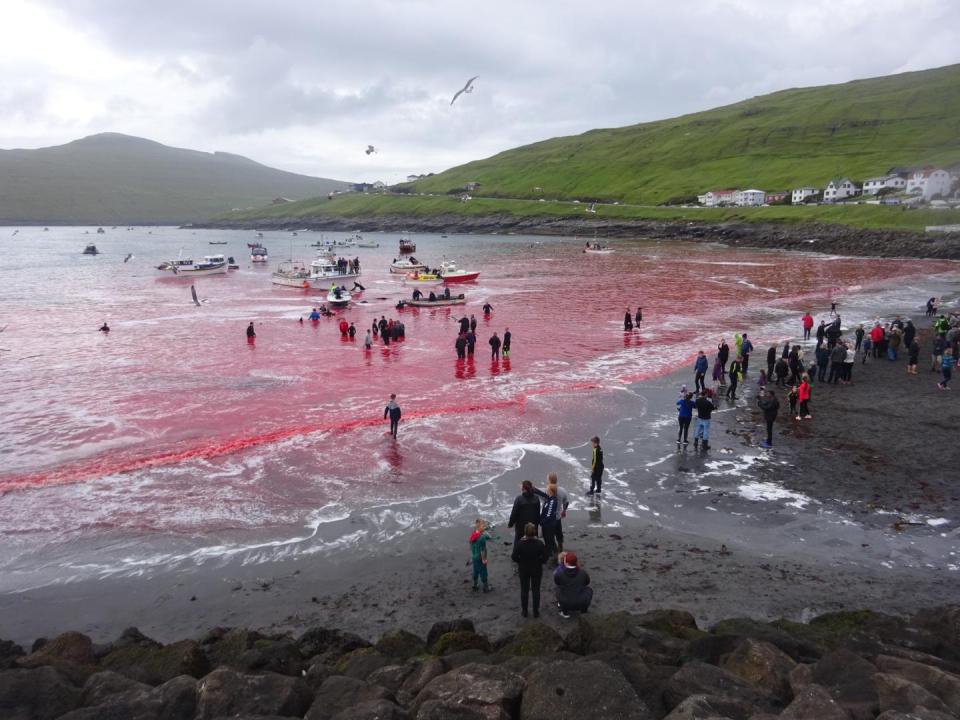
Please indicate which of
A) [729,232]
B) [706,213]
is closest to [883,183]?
[706,213]

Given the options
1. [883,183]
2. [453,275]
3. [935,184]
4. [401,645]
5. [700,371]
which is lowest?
[401,645]

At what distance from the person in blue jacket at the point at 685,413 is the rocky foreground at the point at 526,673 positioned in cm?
848

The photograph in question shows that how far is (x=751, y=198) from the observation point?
13025cm

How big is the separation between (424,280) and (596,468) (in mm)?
50607

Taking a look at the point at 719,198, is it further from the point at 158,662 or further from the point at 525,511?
the point at 158,662

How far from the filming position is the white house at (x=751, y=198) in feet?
427

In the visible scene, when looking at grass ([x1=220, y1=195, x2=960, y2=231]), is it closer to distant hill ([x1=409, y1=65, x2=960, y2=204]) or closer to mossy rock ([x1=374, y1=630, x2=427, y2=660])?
distant hill ([x1=409, y1=65, x2=960, y2=204])

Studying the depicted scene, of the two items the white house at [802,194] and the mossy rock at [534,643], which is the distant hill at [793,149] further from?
the mossy rock at [534,643]

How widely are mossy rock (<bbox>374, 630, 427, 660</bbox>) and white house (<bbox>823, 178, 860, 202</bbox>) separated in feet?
430

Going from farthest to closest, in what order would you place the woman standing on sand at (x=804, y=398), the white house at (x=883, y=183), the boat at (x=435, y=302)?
the white house at (x=883, y=183) → the boat at (x=435, y=302) → the woman standing on sand at (x=804, y=398)

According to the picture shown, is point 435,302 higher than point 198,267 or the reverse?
the reverse

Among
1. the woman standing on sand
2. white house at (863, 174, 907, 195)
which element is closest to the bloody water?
the woman standing on sand

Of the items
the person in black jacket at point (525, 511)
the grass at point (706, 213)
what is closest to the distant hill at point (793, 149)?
the grass at point (706, 213)

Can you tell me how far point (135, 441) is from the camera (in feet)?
67.4
